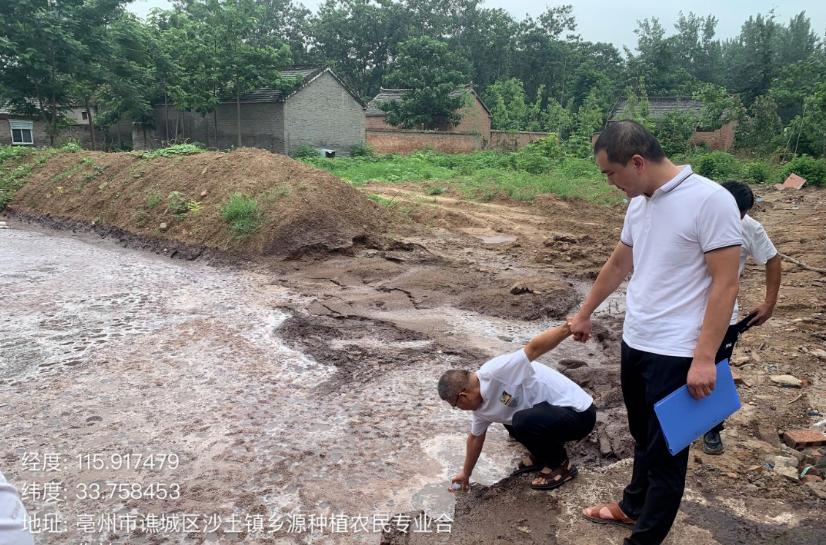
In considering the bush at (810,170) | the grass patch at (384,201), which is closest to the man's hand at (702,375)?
the grass patch at (384,201)

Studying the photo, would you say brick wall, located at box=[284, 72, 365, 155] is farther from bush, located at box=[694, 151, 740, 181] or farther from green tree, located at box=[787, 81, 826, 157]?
green tree, located at box=[787, 81, 826, 157]

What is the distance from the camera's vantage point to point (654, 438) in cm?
237

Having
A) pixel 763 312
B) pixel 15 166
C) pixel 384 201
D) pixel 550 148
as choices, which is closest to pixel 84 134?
pixel 15 166

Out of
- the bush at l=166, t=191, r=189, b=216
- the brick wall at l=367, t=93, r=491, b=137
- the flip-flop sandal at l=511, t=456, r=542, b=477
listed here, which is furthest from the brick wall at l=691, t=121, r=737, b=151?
the flip-flop sandal at l=511, t=456, r=542, b=477

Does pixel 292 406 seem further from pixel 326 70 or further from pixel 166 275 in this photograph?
pixel 326 70

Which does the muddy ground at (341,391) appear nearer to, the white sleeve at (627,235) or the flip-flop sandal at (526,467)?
the flip-flop sandal at (526,467)

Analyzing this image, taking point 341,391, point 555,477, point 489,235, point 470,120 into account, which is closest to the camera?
point 555,477

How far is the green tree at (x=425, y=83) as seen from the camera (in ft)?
106

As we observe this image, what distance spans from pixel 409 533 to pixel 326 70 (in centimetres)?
2953

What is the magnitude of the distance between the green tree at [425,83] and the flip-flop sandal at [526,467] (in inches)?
1213

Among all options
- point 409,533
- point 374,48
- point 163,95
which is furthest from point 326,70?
point 409,533

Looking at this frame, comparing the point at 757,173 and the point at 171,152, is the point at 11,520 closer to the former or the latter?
the point at 171,152

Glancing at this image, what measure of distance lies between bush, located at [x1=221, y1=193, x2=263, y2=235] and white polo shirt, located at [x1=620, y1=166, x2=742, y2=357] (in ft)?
26.7

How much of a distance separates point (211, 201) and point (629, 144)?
383 inches
